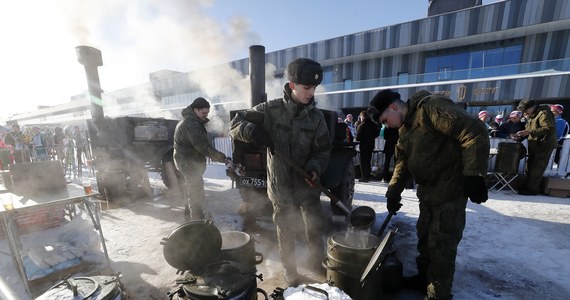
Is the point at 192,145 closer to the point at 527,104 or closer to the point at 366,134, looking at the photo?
the point at 366,134

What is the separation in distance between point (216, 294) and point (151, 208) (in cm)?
490

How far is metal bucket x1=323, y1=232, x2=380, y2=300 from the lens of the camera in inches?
87.2

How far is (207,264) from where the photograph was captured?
2.07 meters

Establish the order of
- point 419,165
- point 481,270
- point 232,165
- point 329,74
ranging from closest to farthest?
point 419,165 → point 481,270 → point 232,165 → point 329,74

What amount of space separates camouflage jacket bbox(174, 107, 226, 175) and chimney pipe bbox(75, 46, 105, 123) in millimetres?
3776

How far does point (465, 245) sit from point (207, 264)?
3705 mm

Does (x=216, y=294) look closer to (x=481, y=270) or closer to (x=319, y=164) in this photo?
(x=319, y=164)

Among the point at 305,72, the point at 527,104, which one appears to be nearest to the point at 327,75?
the point at 527,104

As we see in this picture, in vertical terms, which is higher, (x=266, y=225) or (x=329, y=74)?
(x=329, y=74)

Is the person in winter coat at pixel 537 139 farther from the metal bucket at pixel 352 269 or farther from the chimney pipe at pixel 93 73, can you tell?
the chimney pipe at pixel 93 73

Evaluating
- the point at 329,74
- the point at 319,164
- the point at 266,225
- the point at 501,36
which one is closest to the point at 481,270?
the point at 319,164

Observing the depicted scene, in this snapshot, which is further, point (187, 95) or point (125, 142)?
point (187, 95)

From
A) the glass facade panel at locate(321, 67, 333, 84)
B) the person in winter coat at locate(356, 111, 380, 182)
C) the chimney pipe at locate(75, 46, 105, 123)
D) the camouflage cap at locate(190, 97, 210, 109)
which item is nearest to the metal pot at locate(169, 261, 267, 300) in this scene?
the camouflage cap at locate(190, 97, 210, 109)

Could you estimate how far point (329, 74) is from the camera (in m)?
23.3
